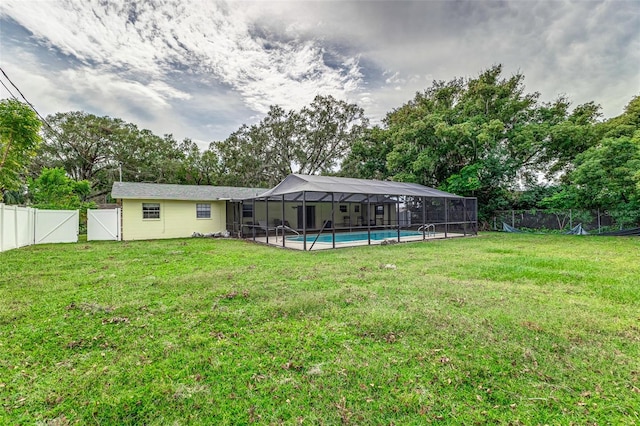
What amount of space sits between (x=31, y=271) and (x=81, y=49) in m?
10.0

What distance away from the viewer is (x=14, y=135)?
10.3 meters

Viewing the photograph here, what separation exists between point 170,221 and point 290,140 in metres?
14.9

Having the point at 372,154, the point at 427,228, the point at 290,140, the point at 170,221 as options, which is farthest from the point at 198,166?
the point at 427,228

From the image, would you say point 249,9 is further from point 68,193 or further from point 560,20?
point 68,193

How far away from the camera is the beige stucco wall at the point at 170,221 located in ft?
44.6

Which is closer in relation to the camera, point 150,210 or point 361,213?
point 150,210

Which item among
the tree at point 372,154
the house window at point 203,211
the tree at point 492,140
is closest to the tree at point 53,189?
the house window at point 203,211

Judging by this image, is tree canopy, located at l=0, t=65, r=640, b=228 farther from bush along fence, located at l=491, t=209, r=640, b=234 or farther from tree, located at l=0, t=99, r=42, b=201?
bush along fence, located at l=491, t=209, r=640, b=234

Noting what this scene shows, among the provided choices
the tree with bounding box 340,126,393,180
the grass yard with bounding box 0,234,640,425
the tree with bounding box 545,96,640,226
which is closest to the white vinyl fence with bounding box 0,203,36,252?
the grass yard with bounding box 0,234,640,425

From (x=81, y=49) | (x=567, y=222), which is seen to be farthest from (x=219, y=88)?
(x=567, y=222)

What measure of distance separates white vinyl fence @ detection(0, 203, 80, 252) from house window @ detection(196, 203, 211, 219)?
4937 mm

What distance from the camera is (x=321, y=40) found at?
13891 millimetres

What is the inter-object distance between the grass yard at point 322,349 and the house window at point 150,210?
8.57m

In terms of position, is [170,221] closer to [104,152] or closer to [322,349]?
[322,349]
